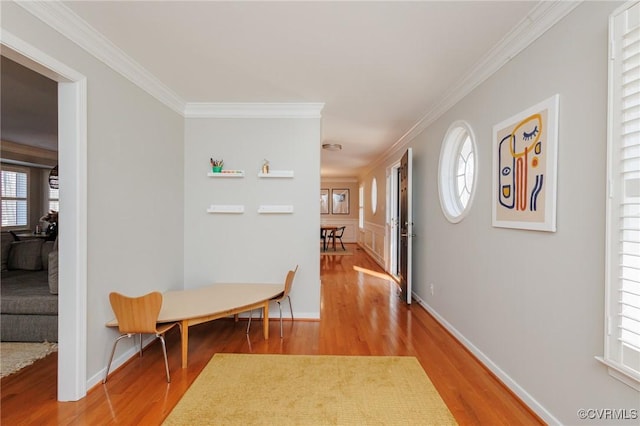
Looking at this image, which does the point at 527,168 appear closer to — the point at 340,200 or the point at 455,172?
the point at 455,172

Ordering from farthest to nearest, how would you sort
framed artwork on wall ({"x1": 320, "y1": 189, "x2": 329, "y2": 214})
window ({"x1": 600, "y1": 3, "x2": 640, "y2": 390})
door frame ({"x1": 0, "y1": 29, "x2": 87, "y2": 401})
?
framed artwork on wall ({"x1": 320, "y1": 189, "x2": 329, "y2": 214}) < door frame ({"x1": 0, "y1": 29, "x2": 87, "y2": 401}) < window ({"x1": 600, "y1": 3, "x2": 640, "y2": 390})

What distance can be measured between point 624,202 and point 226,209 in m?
3.28

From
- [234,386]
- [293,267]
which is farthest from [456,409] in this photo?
[293,267]

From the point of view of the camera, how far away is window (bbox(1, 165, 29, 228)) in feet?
19.1

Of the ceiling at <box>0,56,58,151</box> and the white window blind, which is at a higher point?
the ceiling at <box>0,56,58,151</box>

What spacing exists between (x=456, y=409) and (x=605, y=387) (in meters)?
0.83

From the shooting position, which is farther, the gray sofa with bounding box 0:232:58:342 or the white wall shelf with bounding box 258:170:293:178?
the white wall shelf with bounding box 258:170:293:178

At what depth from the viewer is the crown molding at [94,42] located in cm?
178

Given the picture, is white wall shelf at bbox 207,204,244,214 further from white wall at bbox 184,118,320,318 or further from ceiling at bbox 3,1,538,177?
ceiling at bbox 3,1,538,177

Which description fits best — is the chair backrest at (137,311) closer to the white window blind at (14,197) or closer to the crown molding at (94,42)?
the crown molding at (94,42)

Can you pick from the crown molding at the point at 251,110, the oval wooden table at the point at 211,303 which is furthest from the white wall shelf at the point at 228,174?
the oval wooden table at the point at 211,303

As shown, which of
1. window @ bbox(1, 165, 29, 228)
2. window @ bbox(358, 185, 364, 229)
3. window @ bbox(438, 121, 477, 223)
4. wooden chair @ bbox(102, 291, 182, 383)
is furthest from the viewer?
window @ bbox(358, 185, 364, 229)

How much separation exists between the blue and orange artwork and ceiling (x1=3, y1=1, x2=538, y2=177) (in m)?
0.67

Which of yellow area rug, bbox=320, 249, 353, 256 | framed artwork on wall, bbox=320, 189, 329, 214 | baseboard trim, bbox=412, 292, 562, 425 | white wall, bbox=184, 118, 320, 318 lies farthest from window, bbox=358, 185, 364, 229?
baseboard trim, bbox=412, 292, 562, 425
